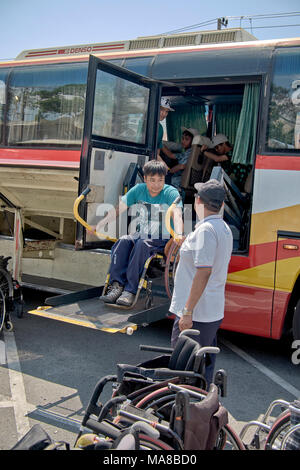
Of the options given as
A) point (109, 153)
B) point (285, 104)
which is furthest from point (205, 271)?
point (109, 153)

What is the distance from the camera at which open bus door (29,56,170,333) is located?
16.1ft

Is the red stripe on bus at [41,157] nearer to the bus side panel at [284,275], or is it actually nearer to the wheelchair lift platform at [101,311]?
the wheelchair lift platform at [101,311]

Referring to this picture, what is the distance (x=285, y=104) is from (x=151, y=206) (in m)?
1.75

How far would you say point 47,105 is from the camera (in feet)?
22.4

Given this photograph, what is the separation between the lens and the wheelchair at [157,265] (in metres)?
5.09

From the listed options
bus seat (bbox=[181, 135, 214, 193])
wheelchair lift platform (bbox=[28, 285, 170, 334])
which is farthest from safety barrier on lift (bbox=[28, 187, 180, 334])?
bus seat (bbox=[181, 135, 214, 193])

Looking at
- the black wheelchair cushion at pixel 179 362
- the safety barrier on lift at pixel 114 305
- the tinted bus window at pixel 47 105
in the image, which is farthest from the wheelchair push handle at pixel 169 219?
the black wheelchair cushion at pixel 179 362

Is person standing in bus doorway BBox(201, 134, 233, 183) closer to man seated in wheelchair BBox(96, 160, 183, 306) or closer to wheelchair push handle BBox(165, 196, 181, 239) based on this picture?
man seated in wheelchair BBox(96, 160, 183, 306)

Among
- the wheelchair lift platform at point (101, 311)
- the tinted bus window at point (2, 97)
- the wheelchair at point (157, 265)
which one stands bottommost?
the wheelchair lift platform at point (101, 311)

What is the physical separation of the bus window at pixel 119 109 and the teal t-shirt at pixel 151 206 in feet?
2.69

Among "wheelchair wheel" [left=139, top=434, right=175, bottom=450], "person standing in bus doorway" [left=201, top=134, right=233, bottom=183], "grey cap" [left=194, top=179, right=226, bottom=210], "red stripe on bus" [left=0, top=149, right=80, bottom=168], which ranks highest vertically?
"person standing in bus doorway" [left=201, top=134, right=233, bottom=183]

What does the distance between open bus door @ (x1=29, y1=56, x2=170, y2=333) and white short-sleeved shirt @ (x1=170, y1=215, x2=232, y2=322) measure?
969 millimetres

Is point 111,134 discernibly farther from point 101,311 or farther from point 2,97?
point 2,97
